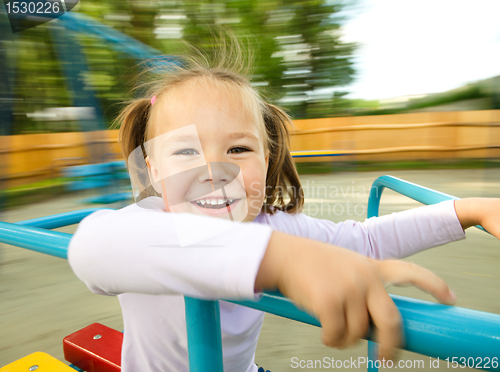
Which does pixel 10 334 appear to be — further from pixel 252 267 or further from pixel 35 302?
pixel 252 267

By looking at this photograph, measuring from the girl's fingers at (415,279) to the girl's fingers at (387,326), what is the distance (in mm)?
42

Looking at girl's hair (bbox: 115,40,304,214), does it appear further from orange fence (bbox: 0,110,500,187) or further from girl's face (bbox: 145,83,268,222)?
orange fence (bbox: 0,110,500,187)

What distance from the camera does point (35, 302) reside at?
1310mm

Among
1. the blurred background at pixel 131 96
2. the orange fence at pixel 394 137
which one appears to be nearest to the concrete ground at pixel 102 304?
the blurred background at pixel 131 96

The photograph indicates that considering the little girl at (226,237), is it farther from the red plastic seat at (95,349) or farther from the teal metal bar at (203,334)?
the red plastic seat at (95,349)

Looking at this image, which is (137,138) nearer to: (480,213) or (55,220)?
(55,220)

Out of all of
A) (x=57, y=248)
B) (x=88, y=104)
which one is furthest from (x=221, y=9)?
(x=57, y=248)

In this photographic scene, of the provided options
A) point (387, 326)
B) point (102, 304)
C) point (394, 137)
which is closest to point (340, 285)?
point (387, 326)

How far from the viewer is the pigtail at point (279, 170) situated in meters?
0.74

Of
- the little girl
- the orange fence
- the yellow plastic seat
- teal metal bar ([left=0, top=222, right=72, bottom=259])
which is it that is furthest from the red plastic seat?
the orange fence

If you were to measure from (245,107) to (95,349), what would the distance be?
23.0 inches

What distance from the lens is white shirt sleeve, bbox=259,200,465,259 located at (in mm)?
501

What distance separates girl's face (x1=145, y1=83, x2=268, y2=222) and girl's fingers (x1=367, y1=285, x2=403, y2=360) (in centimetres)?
35

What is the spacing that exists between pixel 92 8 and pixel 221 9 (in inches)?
100
